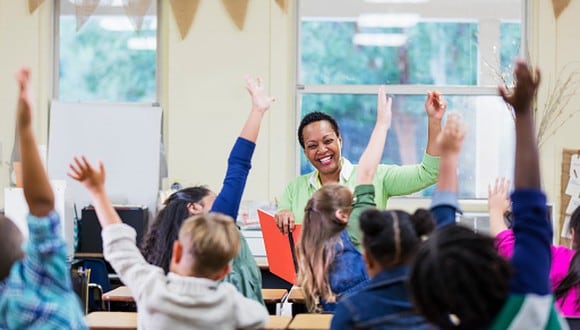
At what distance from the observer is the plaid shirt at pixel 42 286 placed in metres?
1.84

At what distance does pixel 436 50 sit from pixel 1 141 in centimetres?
334

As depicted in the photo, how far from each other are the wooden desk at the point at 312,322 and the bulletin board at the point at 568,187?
403 cm

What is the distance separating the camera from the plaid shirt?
184 cm

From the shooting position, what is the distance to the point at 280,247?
358cm

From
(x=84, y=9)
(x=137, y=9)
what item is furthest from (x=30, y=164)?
(x=84, y=9)

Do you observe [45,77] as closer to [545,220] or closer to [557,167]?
[557,167]

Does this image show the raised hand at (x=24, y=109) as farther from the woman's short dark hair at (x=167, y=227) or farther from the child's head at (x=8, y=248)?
the woman's short dark hair at (x=167, y=227)

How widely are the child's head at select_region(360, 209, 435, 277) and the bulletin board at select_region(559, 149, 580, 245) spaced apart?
455cm

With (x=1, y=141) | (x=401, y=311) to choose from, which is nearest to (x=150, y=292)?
(x=401, y=311)

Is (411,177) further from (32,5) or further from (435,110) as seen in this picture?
(32,5)

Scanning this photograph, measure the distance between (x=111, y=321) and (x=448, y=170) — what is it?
135 centimetres

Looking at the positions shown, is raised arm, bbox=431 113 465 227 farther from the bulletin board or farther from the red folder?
the bulletin board

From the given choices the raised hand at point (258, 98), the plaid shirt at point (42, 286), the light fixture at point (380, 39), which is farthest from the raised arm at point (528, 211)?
the light fixture at point (380, 39)

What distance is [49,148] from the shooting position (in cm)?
634
